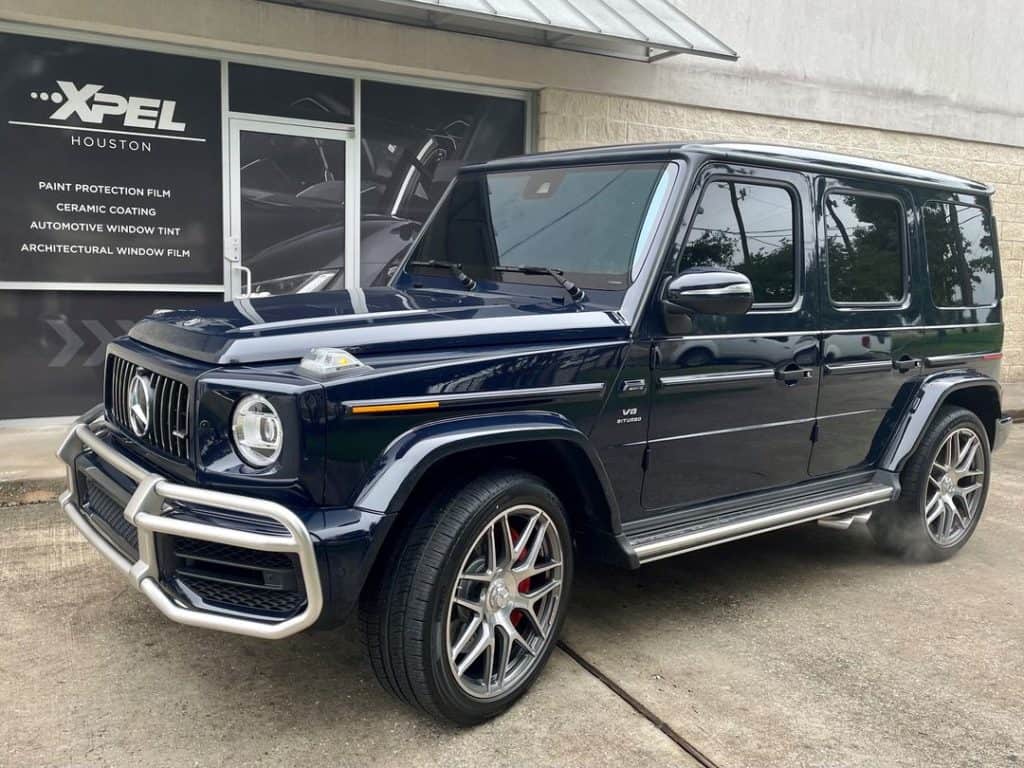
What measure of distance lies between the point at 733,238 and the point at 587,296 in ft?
2.42

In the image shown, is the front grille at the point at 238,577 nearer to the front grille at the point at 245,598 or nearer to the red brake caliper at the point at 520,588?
the front grille at the point at 245,598

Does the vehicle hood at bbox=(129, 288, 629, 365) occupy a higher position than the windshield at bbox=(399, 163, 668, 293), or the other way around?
the windshield at bbox=(399, 163, 668, 293)

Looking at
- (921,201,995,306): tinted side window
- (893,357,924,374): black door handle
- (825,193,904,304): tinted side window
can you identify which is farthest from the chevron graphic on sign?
(921,201,995,306): tinted side window

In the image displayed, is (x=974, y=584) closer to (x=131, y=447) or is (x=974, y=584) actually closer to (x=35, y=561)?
(x=131, y=447)

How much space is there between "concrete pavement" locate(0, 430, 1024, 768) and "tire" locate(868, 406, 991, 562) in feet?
0.86

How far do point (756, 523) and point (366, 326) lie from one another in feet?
6.15

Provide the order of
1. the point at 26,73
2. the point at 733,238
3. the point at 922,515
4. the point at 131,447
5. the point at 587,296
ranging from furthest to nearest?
the point at 26,73
the point at 922,515
the point at 733,238
the point at 587,296
the point at 131,447

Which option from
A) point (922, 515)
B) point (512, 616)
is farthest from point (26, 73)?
point (922, 515)

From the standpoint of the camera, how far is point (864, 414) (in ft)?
14.7

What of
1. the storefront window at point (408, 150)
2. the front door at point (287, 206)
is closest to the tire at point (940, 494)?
the storefront window at point (408, 150)

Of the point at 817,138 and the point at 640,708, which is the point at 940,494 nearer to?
the point at 640,708

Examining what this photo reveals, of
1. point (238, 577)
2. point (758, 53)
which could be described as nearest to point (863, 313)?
point (238, 577)

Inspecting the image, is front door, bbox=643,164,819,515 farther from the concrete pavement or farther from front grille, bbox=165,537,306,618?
front grille, bbox=165,537,306,618

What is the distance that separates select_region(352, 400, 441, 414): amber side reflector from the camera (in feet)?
9.10
